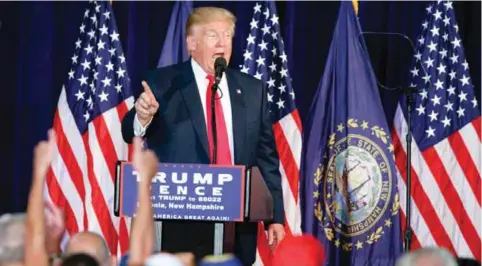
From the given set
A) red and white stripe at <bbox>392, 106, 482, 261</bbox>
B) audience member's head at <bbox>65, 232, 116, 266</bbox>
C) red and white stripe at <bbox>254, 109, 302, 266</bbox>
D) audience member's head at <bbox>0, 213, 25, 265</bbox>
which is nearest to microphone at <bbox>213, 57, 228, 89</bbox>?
audience member's head at <bbox>65, 232, 116, 266</bbox>

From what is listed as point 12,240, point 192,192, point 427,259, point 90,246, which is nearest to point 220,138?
point 192,192

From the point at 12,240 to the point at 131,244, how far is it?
0.64 meters

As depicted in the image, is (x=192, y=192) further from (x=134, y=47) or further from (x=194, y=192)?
(x=134, y=47)

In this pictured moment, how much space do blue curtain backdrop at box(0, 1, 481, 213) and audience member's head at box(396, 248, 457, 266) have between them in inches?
180

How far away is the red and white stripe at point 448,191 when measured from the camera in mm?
7957

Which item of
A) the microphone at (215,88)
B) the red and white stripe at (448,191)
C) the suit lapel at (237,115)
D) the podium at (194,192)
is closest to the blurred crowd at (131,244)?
the podium at (194,192)

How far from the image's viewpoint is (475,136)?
8.01m

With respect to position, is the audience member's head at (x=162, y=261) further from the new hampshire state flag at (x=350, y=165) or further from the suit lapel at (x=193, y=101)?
the new hampshire state flag at (x=350, y=165)

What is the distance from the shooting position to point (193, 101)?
5.62 meters

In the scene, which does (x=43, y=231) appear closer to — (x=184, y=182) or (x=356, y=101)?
(x=184, y=182)

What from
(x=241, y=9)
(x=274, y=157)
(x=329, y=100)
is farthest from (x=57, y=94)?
(x=274, y=157)

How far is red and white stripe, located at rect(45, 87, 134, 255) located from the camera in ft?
26.2

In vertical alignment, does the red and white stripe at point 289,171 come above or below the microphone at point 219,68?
below

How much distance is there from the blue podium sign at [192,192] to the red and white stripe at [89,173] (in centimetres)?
325
